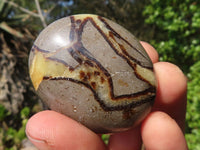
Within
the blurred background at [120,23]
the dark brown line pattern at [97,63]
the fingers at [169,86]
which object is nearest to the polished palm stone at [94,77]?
the dark brown line pattern at [97,63]

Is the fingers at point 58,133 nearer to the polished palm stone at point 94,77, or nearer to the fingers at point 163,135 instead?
the polished palm stone at point 94,77

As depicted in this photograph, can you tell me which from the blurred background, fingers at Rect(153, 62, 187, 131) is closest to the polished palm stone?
fingers at Rect(153, 62, 187, 131)

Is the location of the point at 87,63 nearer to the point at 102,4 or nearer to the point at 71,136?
the point at 71,136

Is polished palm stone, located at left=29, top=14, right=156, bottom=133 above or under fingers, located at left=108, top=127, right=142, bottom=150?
above

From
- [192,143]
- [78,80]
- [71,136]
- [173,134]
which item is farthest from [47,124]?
[192,143]

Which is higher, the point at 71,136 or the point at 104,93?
the point at 104,93

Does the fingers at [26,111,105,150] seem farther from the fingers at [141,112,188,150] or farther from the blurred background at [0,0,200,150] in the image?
the blurred background at [0,0,200,150]

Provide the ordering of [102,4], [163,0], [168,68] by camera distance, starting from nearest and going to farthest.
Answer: [168,68]
[163,0]
[102,4]
